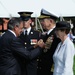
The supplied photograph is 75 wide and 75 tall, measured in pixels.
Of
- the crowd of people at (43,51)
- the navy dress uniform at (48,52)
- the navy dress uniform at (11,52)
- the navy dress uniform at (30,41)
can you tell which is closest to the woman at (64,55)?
the crowd of people at (43,51)

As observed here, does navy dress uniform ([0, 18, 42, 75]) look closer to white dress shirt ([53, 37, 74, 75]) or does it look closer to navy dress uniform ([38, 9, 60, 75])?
navy dress uniform ([38, 9, 60, 75])

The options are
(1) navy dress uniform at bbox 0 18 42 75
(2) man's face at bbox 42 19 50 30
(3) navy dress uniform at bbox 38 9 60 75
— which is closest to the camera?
(1) navy dress uniform at bbox 0 18 42 75

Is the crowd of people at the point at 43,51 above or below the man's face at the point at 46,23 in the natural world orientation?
below

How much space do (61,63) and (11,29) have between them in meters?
1.05

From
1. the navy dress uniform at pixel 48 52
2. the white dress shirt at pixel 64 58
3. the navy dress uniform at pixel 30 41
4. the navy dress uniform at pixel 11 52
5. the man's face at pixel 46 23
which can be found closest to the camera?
the white dress shirt at pixel 64 58

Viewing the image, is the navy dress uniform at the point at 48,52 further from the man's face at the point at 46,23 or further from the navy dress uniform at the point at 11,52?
the navy dress uniform at the point at 11,52

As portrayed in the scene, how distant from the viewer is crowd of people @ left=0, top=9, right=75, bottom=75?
16.5 ft

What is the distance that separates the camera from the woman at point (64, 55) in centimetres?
495

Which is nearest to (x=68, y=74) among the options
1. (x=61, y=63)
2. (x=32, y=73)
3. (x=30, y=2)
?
(x=61, y=63)

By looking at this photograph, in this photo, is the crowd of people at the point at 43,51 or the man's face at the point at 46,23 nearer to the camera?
the crowd of people at the point at 43,51

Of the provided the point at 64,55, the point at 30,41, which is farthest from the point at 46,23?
the point at 64,55

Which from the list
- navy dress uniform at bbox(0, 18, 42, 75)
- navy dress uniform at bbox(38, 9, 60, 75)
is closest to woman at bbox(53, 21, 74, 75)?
navy dress uniform at bbox(38, 9, 60, 75)

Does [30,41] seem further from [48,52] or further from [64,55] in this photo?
[64,55]

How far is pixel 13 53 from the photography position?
5.63 meters
